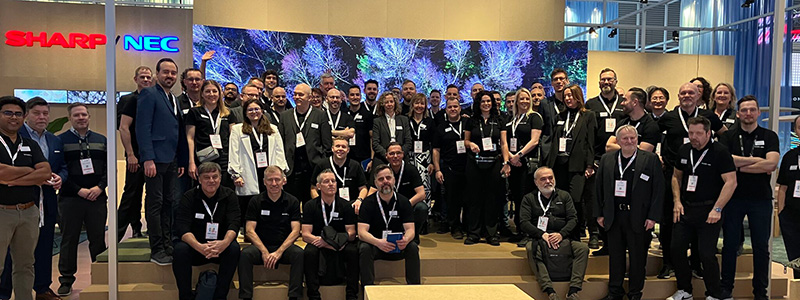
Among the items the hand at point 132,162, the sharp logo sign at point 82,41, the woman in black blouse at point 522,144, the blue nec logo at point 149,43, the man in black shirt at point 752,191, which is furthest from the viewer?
the blue nec logo at point 149,43

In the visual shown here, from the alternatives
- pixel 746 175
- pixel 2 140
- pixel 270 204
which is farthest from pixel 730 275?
pixel 2 140

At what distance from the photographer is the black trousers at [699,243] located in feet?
14.6

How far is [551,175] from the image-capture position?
191 inches

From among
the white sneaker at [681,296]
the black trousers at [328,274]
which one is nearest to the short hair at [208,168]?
the black trousers at [328,274]

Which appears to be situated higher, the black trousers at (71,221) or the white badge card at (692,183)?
the white badge card at (692,183)

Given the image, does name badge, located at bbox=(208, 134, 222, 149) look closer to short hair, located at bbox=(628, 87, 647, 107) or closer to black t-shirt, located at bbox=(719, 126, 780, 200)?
short hair, located at bbox=(628, 87, 647, 107)

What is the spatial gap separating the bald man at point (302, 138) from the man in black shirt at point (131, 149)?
120cm

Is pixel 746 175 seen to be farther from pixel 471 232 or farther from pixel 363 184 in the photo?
pixel 363 184

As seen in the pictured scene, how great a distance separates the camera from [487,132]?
17.6 ft

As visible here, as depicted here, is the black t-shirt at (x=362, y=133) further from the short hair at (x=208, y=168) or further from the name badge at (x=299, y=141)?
the short hair at (x=208, y=168)

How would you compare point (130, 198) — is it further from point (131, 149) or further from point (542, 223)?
point (542, 223)

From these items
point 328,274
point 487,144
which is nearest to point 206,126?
point 328,274

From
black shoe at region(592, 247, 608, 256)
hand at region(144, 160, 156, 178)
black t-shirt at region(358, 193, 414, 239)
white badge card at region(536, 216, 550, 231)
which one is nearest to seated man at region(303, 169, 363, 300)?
black t-shirt at region(358, 193, 414, 239)

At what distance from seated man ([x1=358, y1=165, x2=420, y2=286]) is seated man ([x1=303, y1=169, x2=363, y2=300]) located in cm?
9
